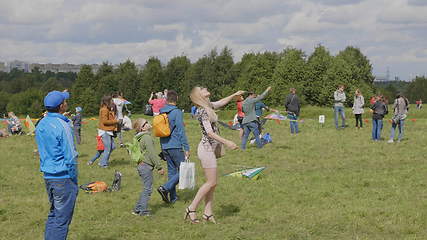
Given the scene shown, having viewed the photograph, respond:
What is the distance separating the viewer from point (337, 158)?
14180 mm

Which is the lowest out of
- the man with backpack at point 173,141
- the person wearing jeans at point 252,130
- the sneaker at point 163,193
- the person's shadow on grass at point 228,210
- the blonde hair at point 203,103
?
the person's shadow on grass at point 228,210

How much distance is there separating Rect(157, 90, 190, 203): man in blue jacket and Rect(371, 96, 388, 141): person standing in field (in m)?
11.4

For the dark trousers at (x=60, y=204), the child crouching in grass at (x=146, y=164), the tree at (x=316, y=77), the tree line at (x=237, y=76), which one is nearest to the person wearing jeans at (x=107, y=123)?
the child crouching in grass at (x=146, y=164)

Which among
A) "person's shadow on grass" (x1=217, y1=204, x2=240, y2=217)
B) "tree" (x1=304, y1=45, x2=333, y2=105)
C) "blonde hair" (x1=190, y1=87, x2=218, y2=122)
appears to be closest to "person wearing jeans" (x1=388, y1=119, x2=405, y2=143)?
"person's shadow on grass" (x1=217, y1=204, x2=240, y2=217)

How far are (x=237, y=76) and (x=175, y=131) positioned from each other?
172 ft

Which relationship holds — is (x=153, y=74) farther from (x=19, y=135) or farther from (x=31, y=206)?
(x=31, y=206)

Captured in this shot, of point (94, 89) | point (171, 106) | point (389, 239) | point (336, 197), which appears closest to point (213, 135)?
point (171, 106)

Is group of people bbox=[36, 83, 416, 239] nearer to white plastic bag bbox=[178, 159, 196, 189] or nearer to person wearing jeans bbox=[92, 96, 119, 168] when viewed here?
person wearing jeans bbox=[92, 96, 119, 168]

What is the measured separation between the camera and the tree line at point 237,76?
5191 centimetres

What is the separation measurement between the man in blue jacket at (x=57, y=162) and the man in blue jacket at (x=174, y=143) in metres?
2.85

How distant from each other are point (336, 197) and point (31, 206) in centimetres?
558

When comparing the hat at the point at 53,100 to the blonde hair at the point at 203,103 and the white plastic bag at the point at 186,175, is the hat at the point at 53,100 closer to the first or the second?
the blonde hair at the point at 203,103

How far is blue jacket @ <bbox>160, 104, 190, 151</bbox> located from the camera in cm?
837

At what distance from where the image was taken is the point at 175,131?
27.6 feet
